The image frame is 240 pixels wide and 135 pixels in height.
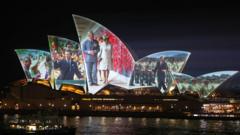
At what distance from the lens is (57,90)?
2210 inches

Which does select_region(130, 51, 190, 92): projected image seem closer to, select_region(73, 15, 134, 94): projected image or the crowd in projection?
the crowd in projection

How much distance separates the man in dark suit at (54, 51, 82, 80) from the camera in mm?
54031

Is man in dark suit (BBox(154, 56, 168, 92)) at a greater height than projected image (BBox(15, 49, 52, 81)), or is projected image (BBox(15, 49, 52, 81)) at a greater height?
projected image (BBox(15, 49, 52, 81))

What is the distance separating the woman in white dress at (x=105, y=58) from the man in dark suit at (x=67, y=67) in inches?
99.6

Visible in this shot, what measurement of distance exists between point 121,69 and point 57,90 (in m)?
7.81

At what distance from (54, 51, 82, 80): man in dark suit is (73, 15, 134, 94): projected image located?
1475mm

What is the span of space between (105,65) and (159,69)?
5.40m

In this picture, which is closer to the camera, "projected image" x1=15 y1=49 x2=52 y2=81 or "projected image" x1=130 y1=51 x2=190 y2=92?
"projected image" x1=130 y1=51 x2=190 y2=92

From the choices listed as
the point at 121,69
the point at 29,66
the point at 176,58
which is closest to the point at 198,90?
the point at 176,58

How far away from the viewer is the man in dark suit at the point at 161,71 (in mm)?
52750

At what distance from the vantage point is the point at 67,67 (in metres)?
55.1

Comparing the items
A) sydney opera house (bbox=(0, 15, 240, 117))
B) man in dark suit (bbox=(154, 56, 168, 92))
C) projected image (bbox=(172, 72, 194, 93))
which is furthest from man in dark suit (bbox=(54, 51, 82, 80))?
projected image (bbox=(172, 72, 194, 93))

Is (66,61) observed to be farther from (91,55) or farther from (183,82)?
(183,82)

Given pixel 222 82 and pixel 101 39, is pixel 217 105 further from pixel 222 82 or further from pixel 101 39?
pixel 101 39
